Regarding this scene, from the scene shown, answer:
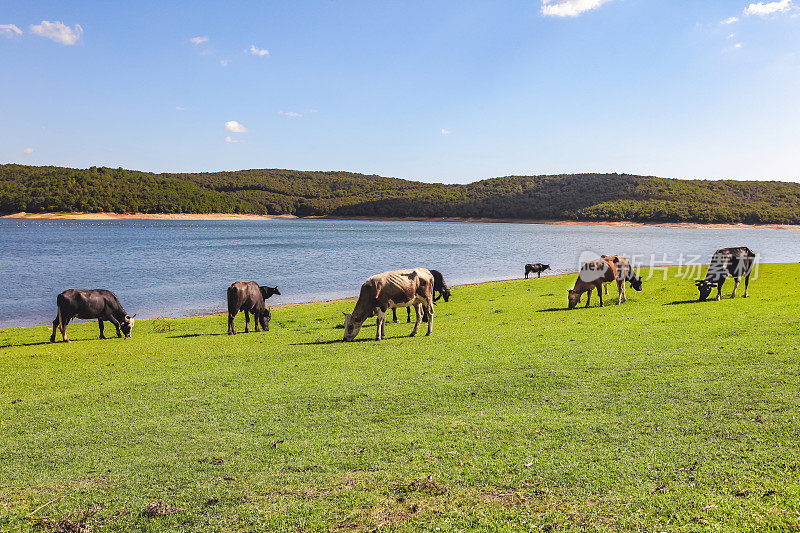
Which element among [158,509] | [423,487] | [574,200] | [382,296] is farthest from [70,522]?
[574,200]

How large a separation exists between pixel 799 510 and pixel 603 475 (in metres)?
1.74

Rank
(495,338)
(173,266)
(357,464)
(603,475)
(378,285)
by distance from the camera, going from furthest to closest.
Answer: (173,266) < (378,285) < (495,338) < (357,464) < (603,475)

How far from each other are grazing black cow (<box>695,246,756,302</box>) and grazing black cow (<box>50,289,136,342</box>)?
72.4ft

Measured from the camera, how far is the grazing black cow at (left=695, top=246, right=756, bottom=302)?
772 inches

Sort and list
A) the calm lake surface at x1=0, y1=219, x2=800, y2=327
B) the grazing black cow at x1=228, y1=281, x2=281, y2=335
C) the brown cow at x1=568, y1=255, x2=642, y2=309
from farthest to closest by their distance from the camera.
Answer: the calm lake surface at x1=0, y1=219, x2=800, y2=327 → the brown cow at x1=568, y1=255, x2=642, y2=309 → the grazing black cow at x1=228, y1=281, x2=281, y2=335

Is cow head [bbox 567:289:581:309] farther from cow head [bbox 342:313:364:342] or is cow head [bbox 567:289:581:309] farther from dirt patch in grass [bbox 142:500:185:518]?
dirt patch in grass [bbox 142:500:185:518]

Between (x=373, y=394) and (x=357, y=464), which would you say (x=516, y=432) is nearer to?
(x=357, y=464)

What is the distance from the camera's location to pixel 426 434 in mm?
7223

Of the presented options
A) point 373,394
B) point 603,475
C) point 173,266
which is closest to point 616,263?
point 373,394

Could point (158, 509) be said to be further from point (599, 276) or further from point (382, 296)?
point (599, 276)

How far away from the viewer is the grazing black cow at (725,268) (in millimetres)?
19609

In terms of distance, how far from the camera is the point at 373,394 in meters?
9.09

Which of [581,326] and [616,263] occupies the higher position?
[616,263]

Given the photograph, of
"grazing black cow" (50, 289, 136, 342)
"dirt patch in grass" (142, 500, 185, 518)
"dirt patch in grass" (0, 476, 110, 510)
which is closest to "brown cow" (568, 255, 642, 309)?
"grazing black cow" (50, 289, 136, 342)
